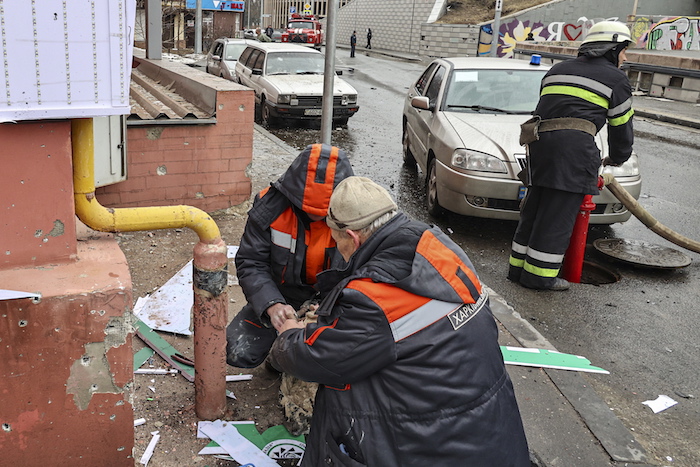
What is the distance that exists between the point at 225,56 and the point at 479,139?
1142 centimetres

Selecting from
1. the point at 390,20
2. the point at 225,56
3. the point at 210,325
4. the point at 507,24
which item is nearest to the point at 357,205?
the point at 210,325

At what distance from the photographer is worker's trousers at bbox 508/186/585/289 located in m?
5.21

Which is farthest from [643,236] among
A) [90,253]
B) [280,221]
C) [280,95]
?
[280,95]

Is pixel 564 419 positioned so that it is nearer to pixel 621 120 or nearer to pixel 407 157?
pixel 621 120

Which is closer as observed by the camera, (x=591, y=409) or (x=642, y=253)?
(x=591, y=409)

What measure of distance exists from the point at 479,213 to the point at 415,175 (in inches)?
120

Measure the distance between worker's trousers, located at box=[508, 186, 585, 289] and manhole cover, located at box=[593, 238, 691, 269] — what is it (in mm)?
964

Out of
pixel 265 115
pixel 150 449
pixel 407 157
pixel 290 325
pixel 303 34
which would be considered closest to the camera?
pixel 290 325

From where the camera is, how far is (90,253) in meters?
2.81

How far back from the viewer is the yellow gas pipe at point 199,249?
2.67 m

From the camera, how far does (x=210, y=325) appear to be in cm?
306

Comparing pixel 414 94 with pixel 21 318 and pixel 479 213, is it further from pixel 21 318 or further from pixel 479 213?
pixel 21 318

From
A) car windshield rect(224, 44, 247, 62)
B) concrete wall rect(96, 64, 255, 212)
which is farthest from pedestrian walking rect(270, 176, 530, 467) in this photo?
car windshield rect(224, 44, 247, 62)

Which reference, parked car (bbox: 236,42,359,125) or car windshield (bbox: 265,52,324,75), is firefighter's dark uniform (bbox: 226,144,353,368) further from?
car windshield (bbox: 265,52,324,75)
